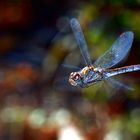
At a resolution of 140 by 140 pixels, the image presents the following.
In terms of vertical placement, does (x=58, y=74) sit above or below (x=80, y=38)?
above

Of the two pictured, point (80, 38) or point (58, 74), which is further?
point (58, 74)

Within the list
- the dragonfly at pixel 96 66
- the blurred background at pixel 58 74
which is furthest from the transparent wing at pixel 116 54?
the blurred background at pixel 58 74

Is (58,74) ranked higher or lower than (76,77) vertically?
higher

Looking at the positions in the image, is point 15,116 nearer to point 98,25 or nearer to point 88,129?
point 88,129

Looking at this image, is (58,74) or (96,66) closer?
(96,66)

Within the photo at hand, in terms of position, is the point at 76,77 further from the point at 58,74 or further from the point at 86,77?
the point at 58,74

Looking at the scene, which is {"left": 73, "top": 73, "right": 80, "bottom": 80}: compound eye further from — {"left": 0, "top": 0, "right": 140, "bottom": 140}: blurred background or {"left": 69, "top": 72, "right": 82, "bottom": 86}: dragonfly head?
{"left": 0, "top": 0, "right": 140, "bottom": 140}: blurred background

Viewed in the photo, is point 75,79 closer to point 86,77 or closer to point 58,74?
point 86,77

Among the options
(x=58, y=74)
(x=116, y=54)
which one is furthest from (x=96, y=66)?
(x=58, y=74)
